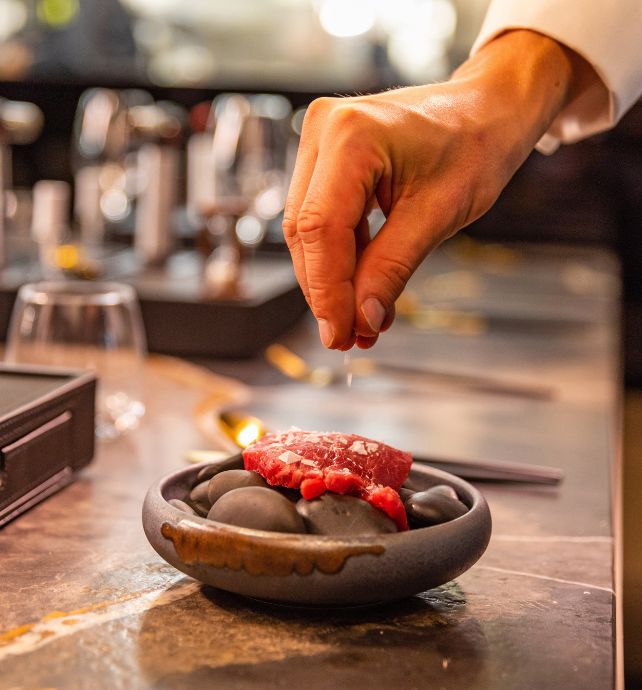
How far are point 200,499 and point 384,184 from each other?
11.6 inches

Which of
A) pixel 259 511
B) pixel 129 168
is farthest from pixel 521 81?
pixel 129 168

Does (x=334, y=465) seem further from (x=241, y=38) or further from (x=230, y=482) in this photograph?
(x=241, y=38)

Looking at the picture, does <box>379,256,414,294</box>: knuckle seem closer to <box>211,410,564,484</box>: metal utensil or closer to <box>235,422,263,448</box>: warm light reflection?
<box>211,410,564,484</box>: metal utensil

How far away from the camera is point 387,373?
1.86m

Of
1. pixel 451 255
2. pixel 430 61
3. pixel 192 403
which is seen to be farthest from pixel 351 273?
pixel 430 61

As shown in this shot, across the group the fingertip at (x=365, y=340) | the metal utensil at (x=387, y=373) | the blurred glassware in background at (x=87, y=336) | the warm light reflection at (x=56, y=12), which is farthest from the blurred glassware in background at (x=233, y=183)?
the warm light reflection at (x=56, y=12)

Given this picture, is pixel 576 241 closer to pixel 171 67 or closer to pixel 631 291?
pixel 631 291

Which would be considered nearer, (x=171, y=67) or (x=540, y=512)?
(x=540, y=512)

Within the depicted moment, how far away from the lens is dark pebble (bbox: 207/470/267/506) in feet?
2.63

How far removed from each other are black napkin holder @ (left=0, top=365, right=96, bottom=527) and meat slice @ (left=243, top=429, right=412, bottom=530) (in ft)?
0.82

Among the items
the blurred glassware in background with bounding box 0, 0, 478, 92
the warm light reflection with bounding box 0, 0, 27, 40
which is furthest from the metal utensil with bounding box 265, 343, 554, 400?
the warm light reflection with bounding box 0, 0, 27, 40

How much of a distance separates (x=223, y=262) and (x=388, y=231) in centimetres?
119

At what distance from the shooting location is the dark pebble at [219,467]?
86cm

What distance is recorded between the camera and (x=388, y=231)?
874 millimetres
